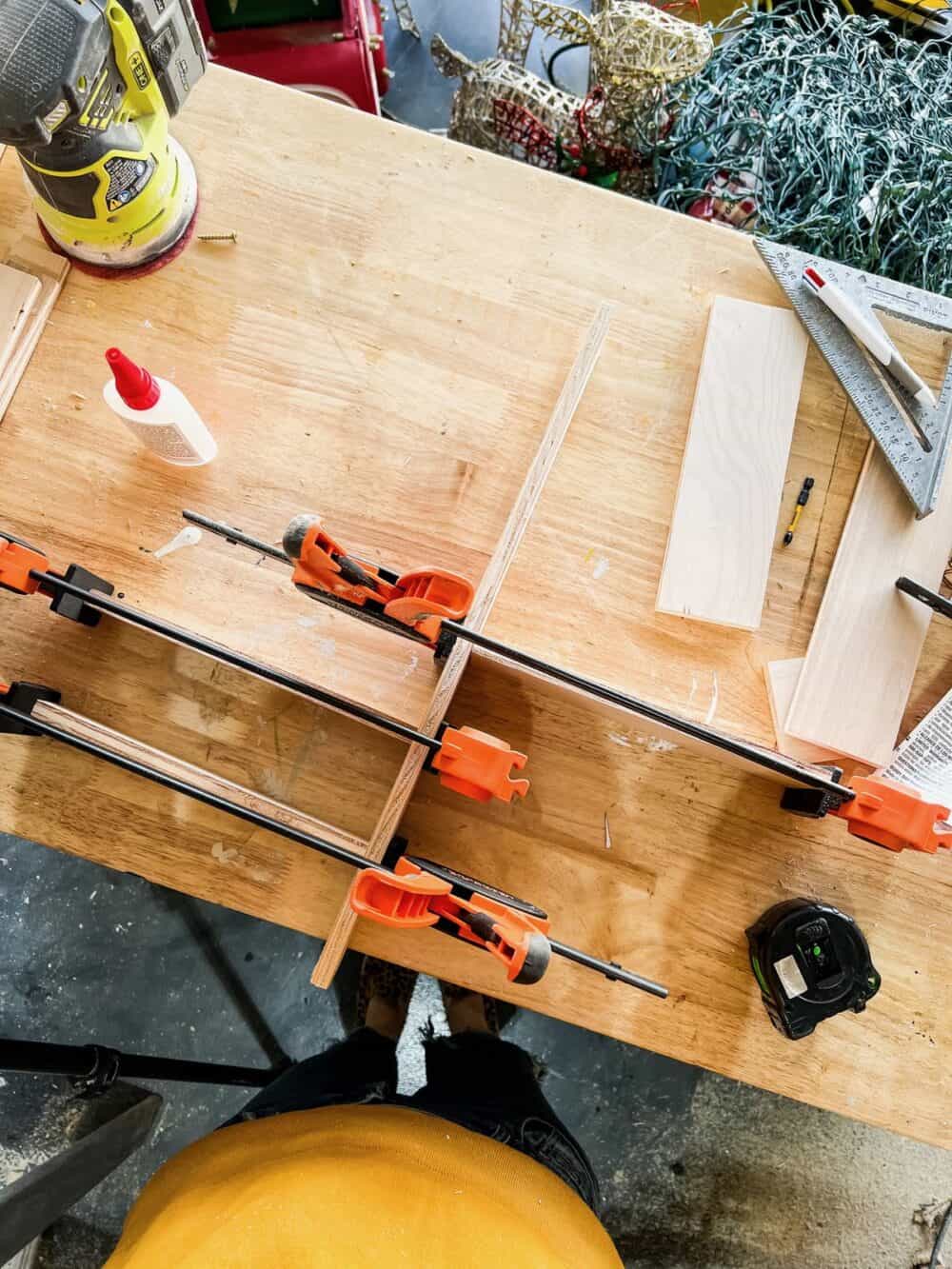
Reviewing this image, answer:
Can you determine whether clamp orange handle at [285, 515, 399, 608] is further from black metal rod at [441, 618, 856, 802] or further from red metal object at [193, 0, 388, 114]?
red metal object at [193, 0, 388, 114]

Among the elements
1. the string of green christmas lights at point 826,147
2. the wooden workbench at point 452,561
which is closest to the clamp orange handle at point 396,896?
the wooden workbench at point 452,561

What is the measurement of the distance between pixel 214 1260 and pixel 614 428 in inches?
42.3

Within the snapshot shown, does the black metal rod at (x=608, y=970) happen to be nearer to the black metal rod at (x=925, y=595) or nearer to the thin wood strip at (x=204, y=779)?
the thin wood strip at (x=204, y=779)

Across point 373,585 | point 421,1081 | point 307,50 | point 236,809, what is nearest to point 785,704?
point 373,585

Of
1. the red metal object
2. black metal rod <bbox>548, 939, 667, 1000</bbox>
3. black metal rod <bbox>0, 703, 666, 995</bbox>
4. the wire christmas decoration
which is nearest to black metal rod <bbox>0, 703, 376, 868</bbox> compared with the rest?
black metal rod <bbox>0, 703, 666, 995</bbox>

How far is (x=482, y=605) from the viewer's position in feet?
2.92

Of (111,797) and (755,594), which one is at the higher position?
(755,594)

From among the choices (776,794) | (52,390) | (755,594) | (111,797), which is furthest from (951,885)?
(52,390)

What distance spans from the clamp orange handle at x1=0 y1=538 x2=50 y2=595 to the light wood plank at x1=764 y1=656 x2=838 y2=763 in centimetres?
86

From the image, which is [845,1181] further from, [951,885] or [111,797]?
[111,797]

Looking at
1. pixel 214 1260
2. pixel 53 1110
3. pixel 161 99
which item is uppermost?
pixel 161 99

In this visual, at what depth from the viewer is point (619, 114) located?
142 centimetres

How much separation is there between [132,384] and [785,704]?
0.85 meters

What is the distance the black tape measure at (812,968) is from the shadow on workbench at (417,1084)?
0.75 m
